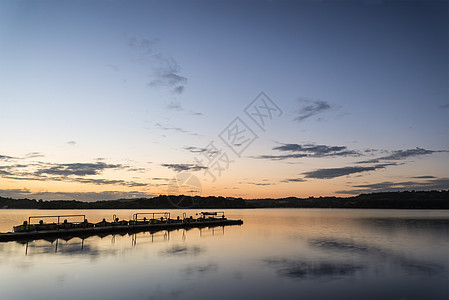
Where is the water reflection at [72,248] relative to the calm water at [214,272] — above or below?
above

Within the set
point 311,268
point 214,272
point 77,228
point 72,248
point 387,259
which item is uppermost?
point 77,228

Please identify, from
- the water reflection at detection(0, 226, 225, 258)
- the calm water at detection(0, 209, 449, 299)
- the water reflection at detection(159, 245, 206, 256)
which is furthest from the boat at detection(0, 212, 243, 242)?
the water reflection at detection(159, 245, 206, 256)

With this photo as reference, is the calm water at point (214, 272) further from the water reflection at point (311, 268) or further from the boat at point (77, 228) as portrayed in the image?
the boat at point (77, 228)

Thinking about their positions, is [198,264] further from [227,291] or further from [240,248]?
[240,248]

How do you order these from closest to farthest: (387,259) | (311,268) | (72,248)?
1. (311,268)
2. (387,259)
3. (72,248)

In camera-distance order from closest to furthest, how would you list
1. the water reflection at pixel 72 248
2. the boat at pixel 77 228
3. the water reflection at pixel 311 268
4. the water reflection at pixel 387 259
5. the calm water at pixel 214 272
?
the calm water at pixel 214 272 < the water reflection at pixel 311 268 < the water reflection at pixel 387 259 < the water reflection at pixel 72 248 < the boat at pixel 77 228

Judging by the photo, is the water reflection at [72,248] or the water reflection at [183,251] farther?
the water reflection at [183,251]

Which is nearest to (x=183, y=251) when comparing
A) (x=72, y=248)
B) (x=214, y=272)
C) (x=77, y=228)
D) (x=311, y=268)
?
(x=214, y=272)

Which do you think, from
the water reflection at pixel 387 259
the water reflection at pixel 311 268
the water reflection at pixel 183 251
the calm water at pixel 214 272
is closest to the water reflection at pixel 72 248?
the water reflection at pixel 183 251

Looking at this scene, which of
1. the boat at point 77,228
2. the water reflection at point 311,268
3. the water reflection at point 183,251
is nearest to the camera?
the water reflection at point 311,268

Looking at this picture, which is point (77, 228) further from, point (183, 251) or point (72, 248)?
point (183, 251)

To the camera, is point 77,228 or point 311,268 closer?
point 311,268

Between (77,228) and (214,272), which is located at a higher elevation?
(77,228)

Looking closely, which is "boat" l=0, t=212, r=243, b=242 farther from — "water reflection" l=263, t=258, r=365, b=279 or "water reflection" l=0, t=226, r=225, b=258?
"water reflection" l=263, t=258, r=365, b=279
